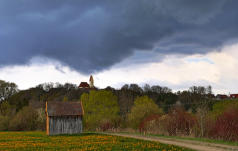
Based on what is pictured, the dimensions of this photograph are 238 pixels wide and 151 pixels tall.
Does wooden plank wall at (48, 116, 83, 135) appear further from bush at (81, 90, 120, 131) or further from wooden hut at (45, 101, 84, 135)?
bush at (81, 90, 120, 131)

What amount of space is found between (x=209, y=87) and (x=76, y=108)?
48.8 metres

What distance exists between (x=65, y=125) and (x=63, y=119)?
97cm

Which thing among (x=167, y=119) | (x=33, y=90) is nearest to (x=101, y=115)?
(x=167, y=119)

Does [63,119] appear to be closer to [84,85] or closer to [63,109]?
[63,109]

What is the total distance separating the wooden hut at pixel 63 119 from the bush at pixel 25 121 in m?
23.2

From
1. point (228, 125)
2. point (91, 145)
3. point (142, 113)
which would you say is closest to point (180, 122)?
point (228, 125)

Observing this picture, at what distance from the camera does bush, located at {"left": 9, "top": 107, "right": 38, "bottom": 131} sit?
203 ft

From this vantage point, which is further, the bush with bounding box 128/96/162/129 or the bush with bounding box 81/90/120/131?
the bush with bounding box 81/90/120/131

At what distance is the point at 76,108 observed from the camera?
4250 centimetres

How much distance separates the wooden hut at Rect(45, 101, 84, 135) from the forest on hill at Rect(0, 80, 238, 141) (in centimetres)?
610

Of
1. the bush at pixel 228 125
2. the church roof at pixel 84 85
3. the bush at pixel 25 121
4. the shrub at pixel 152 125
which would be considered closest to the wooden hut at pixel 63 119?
the shrub at pixel 152 125

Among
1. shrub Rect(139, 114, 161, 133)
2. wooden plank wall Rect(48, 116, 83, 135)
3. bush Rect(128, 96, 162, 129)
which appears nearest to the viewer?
shrub Rect(139, 114, 161, 133)

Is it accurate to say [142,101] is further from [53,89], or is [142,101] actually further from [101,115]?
[53,89]

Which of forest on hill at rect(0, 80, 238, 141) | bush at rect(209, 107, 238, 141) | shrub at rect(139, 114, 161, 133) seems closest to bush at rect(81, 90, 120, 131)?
forest on hill at rect(0, 80, 238, 141)
